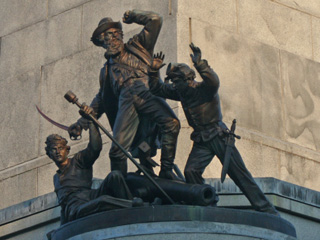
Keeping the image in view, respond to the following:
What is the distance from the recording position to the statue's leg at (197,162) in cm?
1614

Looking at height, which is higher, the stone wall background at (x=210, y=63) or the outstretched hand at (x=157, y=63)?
the stone wall background at (x=210, y=63)

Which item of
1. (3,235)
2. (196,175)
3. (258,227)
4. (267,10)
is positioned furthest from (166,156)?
(267,10)

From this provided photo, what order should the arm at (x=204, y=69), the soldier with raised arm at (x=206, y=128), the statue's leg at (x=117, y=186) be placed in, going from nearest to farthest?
the arm at (x=204, y=69), the statue's leg at (x=117, y=186), the soldier with raised arm at (x=206, y=128)

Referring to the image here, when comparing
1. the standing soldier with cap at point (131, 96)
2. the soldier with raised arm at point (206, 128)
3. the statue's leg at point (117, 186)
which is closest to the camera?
the statue's leg at point (117, 186)

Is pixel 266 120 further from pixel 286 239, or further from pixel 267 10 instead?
pixel 286 239

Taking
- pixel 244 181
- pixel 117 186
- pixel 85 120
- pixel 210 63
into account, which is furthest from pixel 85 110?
pixel 210 63

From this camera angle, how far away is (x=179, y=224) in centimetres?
1523

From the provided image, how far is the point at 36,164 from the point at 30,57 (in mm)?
1786

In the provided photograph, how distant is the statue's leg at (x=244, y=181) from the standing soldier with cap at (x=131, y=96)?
550mm

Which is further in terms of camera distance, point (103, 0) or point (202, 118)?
point (103, 0)

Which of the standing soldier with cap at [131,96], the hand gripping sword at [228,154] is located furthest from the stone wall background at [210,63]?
the hand gripping sword at [228,154]

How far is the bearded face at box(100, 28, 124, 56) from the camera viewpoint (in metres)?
16.9

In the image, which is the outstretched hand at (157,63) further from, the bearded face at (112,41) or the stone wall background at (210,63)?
the stone wall background at (210,63)

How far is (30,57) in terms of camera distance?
2123 centimetres
